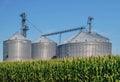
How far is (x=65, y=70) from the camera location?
1702 cm

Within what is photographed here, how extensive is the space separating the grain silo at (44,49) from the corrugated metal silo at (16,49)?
5.03ft

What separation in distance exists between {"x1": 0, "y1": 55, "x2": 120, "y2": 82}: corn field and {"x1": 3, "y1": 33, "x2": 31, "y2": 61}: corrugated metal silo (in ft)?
87.3

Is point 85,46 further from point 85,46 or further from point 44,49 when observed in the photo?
point 44,49

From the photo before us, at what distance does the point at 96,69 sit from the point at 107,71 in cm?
64

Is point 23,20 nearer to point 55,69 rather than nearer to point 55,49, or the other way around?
point 55,49

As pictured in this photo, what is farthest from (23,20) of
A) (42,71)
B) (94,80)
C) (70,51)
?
(94,80)

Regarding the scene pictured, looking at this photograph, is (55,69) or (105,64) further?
(55,69)

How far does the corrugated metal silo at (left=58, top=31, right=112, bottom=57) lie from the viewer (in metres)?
45.6

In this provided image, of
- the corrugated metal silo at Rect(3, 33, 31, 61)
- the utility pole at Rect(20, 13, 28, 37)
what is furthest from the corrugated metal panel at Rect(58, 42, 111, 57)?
the utility pole at Rect(20, 13, 28, 37)

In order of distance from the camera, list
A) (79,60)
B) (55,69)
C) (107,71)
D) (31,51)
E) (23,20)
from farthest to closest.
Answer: (23,20)
(31,51)
(55,69)
(79,60)
(107,71)

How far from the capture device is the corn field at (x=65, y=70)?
14.5m

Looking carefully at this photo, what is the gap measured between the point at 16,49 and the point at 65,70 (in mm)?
32860

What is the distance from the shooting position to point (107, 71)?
1462 centimetres

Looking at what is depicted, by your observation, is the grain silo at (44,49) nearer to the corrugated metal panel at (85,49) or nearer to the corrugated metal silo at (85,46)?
the corrugated metal silo at (85,46)
